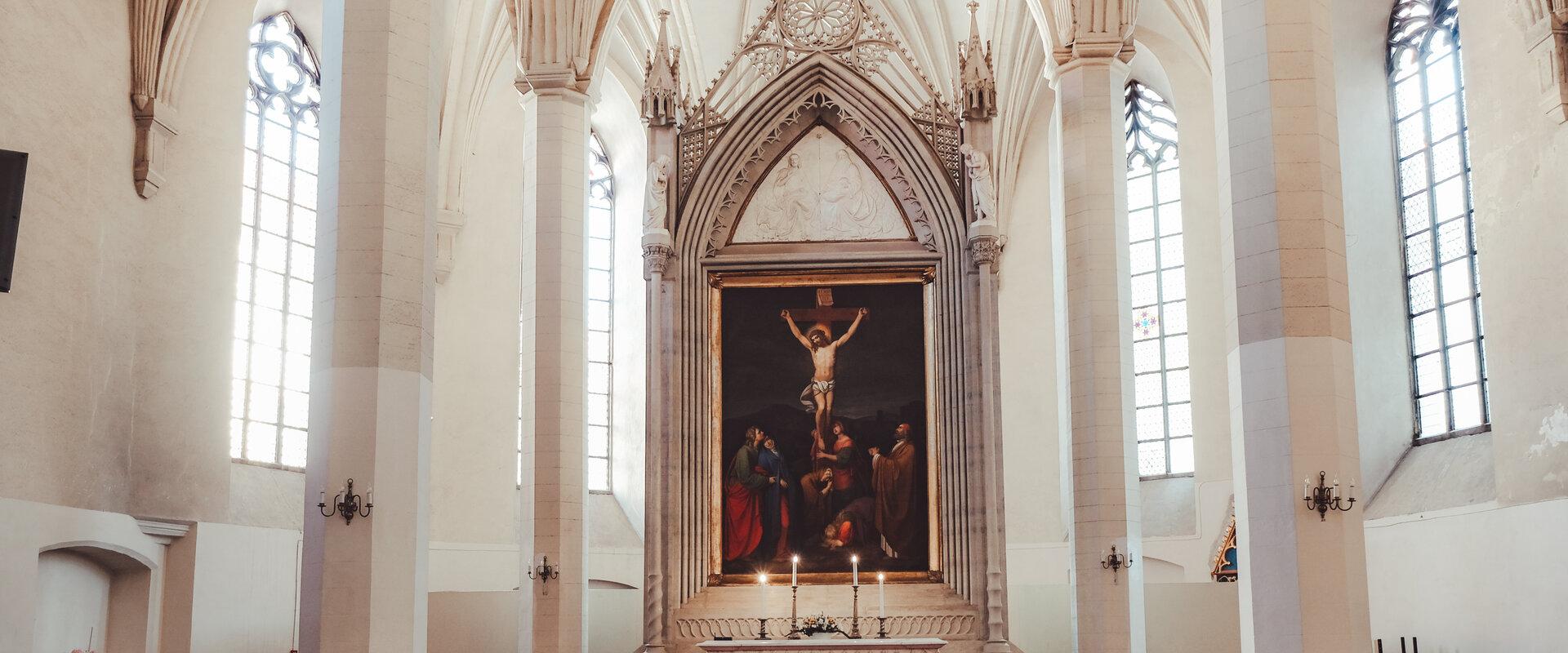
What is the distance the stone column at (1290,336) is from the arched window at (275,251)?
12.5 meters

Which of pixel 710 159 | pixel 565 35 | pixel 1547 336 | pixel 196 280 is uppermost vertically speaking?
pixel 565 35

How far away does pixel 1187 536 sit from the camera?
68.3 ft

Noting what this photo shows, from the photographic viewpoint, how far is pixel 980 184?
1630 cm

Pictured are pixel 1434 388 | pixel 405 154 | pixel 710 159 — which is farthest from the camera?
pixel 1434 388

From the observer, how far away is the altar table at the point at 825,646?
572 inches

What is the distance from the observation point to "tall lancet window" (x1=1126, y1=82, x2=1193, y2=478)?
859 inches

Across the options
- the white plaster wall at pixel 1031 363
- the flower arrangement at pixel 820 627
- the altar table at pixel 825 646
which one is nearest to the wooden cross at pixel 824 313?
the flower arrangement at pixel 820 627

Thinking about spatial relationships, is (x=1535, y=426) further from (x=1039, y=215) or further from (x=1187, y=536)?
(x=1039, y=215)

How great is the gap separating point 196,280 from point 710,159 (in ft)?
20.2

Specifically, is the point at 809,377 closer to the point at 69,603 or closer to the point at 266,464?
the point at 266,464

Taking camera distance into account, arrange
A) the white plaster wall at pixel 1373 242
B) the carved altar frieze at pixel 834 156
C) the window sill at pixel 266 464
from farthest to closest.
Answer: the white plaster wall at pixel 1373 242
the window sill at pixel 266 464
the carved altar frieze at pixel 834 156

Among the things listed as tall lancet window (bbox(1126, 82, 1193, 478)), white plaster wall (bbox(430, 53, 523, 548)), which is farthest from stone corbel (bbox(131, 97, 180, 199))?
tall lancet window (bbox(1126, 82, 1193, 478))

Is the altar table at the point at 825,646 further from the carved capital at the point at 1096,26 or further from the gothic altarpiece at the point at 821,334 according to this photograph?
the carved capital at the point at 1096,26

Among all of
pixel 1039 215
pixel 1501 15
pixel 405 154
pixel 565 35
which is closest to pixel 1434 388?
pixel 1501 15
